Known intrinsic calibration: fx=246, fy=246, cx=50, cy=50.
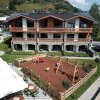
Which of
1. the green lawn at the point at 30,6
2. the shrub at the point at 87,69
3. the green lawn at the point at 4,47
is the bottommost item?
the shrub at the point at 87,69

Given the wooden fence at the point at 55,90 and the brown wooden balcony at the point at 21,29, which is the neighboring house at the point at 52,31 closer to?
the brown wooden balcony at the point at 21,29

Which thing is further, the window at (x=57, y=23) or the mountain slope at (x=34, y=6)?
the mountain slope at (x=34, y=6)

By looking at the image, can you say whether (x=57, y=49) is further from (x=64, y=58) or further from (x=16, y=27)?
(x=16, y=27)

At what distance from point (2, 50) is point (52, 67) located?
16.3 metres

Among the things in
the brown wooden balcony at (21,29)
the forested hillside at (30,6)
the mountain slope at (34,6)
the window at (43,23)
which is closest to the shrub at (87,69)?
the window at (43,23)

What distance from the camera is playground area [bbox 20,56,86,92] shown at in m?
38.2

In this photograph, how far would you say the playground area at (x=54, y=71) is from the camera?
3818cm

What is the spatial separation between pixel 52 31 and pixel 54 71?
1457cm

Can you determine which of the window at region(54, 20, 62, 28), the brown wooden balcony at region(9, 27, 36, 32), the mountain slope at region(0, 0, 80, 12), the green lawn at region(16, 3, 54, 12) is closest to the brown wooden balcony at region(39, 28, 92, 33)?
the window at region(54, 20, 62, 28)

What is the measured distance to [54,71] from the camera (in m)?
41.9

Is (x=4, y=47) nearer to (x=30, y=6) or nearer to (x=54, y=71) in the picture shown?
(x=54, y=71)

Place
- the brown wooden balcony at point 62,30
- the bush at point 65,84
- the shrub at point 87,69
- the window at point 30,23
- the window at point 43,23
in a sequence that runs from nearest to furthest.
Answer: the bush at point 65,84
the shrub at point 87,69
the brown wooden balcony at point 62,30
the window at point 43,23
the window at point 30,23

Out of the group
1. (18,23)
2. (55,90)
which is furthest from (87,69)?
(18,23)

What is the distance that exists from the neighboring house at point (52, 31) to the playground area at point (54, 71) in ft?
23.2
